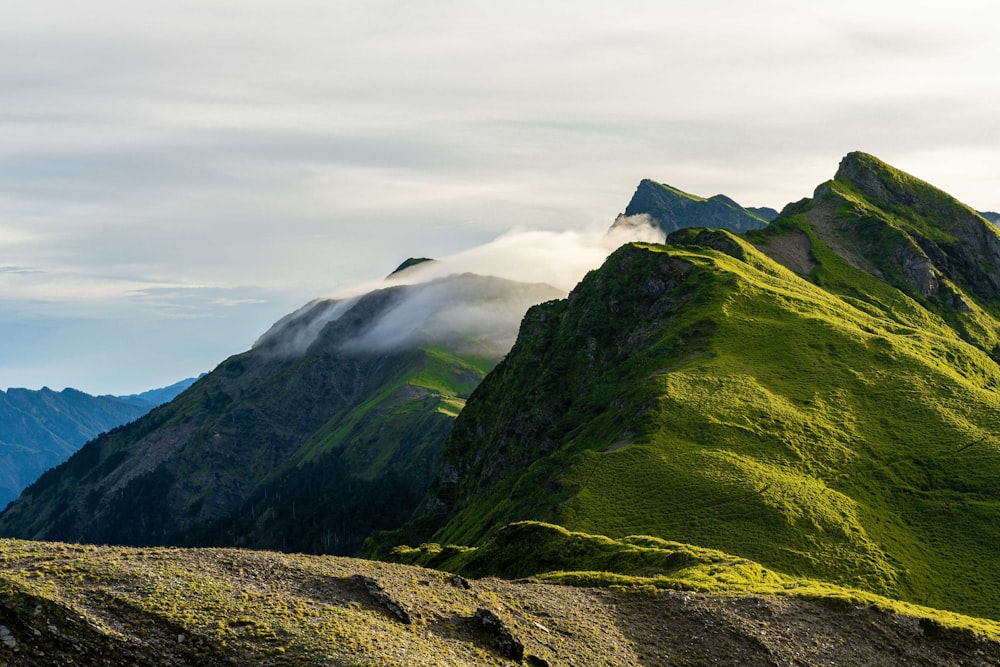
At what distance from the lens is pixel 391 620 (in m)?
59.8

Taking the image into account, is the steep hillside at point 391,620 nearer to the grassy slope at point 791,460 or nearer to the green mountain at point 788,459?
the green mountain at point 788,459

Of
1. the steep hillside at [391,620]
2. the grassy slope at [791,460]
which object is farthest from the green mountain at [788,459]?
the steep hillside at [391,620]

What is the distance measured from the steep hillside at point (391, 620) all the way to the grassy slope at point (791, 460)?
3749cm

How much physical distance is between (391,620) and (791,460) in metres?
94.0

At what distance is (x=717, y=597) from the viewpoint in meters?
74.0

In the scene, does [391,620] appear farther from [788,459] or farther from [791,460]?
[791,460]

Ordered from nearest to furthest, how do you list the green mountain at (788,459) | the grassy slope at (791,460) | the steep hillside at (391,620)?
the steep hillside at (391,620) < the green mountain at (788,459) < the grassy slope at (791,460)

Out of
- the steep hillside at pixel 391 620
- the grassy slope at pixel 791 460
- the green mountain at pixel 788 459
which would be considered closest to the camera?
the steep hillside at pixel 391 620

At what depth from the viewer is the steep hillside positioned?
51125 millimetres

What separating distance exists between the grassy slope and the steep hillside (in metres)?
37.5

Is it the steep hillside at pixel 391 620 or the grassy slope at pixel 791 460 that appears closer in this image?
the steep hillside at pixel 391 620

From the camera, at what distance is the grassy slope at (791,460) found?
11625cm

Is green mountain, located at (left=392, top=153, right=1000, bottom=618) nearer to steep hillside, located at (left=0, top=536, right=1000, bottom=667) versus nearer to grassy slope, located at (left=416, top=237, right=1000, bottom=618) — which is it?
grassy slope, located at (left=416, top=237, right=1000, bottom=618)

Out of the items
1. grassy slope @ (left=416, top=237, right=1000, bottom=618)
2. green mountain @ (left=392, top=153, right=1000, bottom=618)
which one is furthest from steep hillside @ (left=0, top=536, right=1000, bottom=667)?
grassy slope @ (left=416, top=237, right=1000, bottom=618)
